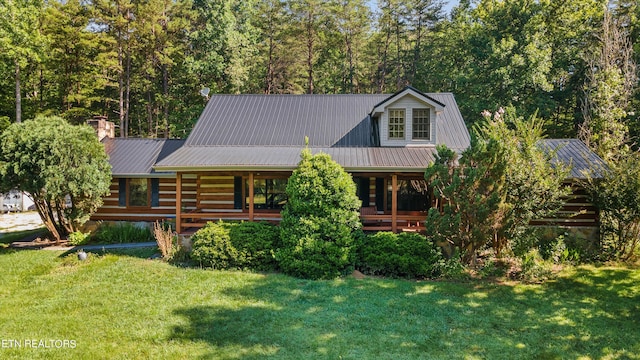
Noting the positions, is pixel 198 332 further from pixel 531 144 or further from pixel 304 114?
pixel 304 114

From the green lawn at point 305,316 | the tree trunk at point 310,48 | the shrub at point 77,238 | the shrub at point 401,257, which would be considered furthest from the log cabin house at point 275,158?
the tree trunk at point 310,48

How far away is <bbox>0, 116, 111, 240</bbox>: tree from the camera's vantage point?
41.0 ft

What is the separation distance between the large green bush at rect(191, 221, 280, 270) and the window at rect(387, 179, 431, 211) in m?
5.97

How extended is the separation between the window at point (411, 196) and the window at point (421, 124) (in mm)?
1887

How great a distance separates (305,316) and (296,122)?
10.3 meters

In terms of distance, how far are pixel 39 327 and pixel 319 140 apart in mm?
11013

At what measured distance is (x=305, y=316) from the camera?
7.88 m

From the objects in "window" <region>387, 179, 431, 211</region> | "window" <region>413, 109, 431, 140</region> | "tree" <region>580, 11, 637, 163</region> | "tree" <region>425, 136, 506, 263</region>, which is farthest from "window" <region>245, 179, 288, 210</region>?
"tree" <region>580, 11, 637, 163</region>

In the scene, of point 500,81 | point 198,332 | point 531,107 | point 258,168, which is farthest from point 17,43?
point 531,107

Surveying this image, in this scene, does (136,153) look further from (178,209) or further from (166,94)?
(166,94)

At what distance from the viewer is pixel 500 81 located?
80.9 ft

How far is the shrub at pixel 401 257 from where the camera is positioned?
10312mm

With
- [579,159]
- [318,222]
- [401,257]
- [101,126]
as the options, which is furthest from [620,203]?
[101,126]

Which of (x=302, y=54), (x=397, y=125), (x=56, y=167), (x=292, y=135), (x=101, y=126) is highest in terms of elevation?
(x=302, y=54)
